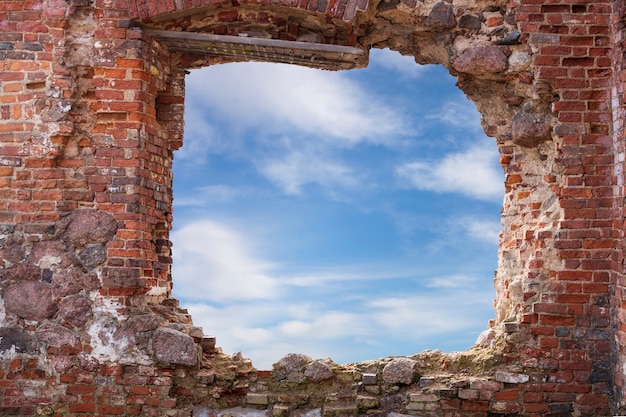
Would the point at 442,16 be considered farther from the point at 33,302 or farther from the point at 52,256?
the point at 33,302

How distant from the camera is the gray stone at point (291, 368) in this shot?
5.39 m

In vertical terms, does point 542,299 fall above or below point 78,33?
below

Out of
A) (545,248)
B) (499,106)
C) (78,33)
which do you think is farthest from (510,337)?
(78,33)

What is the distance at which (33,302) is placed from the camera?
17.3ft

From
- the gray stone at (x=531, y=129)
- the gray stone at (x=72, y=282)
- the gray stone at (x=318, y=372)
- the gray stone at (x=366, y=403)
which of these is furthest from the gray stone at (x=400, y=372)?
the gray stone at (x=72, y=282)

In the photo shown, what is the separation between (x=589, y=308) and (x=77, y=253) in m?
4.13

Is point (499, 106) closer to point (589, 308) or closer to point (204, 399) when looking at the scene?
point (589, 308)

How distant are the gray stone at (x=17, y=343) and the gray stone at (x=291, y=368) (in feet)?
6.56

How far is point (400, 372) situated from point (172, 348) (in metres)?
1.87

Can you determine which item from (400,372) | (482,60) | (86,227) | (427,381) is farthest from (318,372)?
(482,60)

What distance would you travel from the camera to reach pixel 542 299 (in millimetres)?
5109

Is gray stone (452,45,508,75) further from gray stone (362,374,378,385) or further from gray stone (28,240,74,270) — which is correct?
gray stone (28,240,74,270)

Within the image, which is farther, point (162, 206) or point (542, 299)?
point (162, 206)

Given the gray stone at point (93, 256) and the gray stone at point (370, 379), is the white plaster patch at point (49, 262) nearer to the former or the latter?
the gray stone at point (93, 256)
